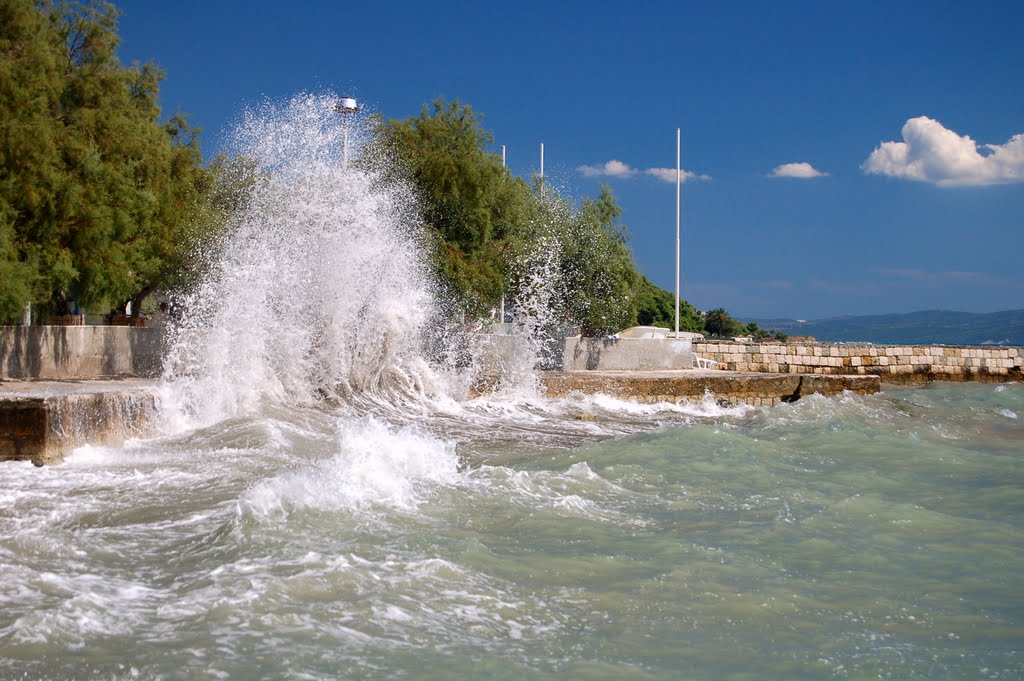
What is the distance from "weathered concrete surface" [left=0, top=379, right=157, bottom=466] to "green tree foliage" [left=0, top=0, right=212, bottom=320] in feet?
11.4

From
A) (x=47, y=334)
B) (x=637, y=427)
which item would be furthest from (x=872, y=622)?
(x=47, y=334)

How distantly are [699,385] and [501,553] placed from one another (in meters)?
16.8

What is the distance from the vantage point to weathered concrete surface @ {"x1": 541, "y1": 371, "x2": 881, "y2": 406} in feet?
71.4

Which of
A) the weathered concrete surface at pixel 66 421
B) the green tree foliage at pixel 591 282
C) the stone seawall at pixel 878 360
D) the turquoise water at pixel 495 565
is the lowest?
the turquoise water at pixel 495 565

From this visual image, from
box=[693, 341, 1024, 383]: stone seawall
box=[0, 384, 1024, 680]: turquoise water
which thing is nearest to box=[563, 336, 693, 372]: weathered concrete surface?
box=[693, 341, 1024, 383]: stone seawall

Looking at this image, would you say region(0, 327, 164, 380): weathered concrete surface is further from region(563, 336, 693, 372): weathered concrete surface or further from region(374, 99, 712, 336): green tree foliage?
region(563, 336, 693, 372): weathered concrete surface

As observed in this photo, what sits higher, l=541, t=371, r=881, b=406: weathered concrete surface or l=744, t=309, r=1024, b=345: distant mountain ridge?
l=744, t=309, r=1024, b=345: distant mountain ridge

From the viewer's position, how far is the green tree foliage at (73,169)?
14867 mm

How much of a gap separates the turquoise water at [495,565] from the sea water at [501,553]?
Answer: 0.02m

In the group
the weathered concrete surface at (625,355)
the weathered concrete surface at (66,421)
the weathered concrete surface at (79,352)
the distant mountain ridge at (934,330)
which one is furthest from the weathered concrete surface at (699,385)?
the distant mountain ridge at (934,330)

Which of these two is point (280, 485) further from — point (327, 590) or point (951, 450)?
point (951, 450)

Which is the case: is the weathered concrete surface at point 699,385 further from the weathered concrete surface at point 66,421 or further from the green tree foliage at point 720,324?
the green tree foliage at point 720,324

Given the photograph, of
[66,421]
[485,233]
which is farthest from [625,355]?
[66,421]

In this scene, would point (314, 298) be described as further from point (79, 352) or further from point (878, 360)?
point (878, 360)
